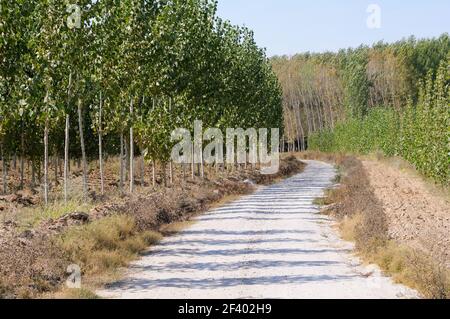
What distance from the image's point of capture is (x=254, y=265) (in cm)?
1362

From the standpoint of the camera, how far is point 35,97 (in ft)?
43.5

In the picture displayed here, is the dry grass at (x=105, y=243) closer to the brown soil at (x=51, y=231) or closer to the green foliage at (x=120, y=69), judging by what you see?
the brown soil at (x=51, y=231)

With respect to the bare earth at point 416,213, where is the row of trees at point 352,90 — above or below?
above

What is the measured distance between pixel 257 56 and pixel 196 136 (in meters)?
18.8

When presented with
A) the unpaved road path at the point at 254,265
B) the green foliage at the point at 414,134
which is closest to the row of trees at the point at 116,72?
the unpaved road path at the point at 254,265

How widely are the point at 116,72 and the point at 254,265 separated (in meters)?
14.5

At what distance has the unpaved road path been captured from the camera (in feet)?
36.0

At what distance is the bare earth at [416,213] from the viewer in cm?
1431

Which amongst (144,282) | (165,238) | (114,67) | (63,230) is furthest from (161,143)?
(144,282)

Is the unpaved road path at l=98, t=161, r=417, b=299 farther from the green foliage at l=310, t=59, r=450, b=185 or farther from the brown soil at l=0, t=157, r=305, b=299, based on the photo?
the green foliage at l=310, t=59, r=450, b=185

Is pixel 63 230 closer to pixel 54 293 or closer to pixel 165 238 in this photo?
pixel 165 238

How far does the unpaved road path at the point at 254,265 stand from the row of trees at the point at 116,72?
444 cm

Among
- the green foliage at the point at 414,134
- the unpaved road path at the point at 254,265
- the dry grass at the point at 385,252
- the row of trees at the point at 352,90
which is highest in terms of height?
the row of trees at the point at 352,90

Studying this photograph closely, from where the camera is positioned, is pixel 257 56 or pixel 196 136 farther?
pixel 257 56
